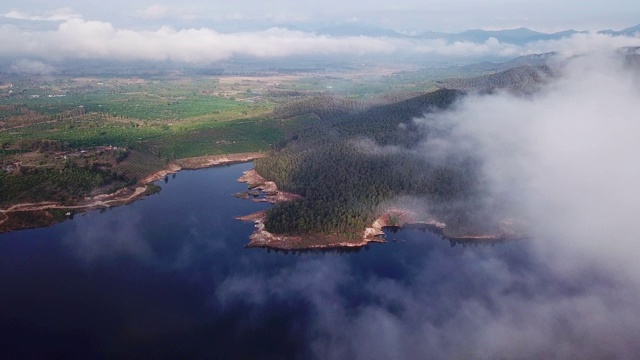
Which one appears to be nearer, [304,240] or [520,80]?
[304,240]

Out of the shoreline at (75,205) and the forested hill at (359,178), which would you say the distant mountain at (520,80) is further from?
the shoreline at (75,205)

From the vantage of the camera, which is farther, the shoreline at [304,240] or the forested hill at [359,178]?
the forested hill at [359,178]

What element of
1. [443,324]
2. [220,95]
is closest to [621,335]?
[443,324]

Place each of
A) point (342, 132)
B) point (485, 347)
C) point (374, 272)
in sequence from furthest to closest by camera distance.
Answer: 1. point (342, 132)
2. point (374, 272)
3. point (485, 347)

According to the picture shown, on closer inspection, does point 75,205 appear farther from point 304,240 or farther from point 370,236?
point 370,236

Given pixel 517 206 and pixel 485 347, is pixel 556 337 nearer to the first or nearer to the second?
pixel 485 347

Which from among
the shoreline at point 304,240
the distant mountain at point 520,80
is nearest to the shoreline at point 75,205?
the shoreline at point 304,240

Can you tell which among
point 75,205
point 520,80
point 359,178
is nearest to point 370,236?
point 359,178

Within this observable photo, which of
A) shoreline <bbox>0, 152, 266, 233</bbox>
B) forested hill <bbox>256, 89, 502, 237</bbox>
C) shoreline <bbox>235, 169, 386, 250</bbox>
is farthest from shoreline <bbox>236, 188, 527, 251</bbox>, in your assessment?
shoreline <bbox>0, 152, 266, 233</bbox>

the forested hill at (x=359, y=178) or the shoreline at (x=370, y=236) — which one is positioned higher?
the forested hill at (x=359, y=178)
